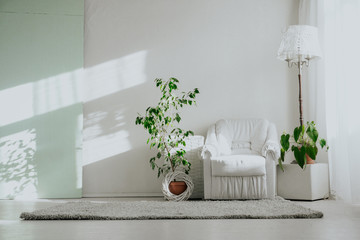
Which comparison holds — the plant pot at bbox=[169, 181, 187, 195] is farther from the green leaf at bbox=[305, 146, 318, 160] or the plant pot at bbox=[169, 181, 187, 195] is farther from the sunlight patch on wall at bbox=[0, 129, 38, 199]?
the sunlight patch on wall at bbox=[0, 129, 38, 199]

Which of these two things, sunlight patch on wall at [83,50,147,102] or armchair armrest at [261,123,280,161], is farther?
sunlight patch on wall at [83,50,147,102]

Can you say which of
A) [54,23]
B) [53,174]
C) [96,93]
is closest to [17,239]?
[53,174]

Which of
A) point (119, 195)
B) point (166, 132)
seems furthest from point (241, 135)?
point (119, 195)

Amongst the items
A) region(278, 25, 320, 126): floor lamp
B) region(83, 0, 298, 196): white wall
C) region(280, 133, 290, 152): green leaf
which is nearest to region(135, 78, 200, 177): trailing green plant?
region(83, 0, 298, 196): white wall

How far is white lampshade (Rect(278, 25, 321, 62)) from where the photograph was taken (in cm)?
454

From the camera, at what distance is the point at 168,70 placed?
5.29 meters

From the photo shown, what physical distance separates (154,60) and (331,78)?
7.26 ft

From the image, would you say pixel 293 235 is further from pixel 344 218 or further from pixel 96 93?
pixel 96 93

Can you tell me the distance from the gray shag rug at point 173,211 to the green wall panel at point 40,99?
1388 mm

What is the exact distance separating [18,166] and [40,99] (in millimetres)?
876

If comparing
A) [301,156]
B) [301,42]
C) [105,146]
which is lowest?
[301,156]

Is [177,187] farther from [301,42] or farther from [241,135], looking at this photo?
[301,42]

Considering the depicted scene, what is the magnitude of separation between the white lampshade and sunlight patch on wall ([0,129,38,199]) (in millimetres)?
3261

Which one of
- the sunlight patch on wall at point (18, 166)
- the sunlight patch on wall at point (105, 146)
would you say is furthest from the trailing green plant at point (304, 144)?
the sunlight patch on wall at point (18, 166)
